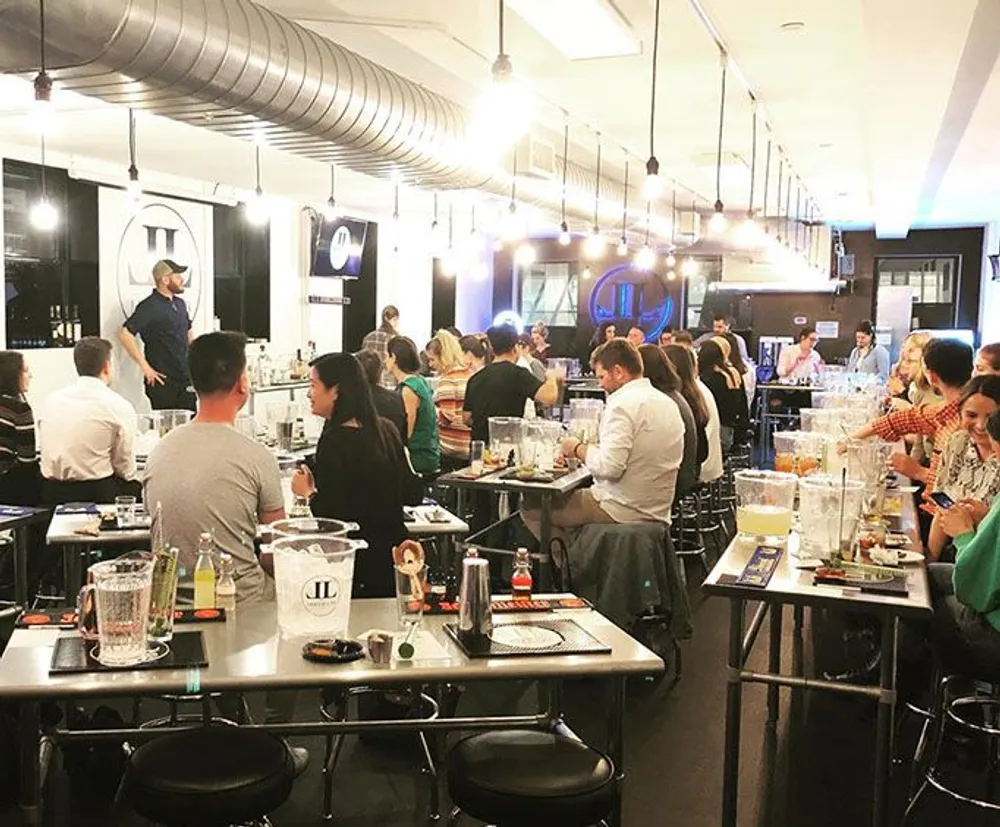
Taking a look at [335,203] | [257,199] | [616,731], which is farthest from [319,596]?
[335,203]

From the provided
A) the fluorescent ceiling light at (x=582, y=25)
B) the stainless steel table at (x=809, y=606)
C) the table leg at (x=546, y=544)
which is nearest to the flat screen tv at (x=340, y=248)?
the table leg at (x=546, y=544)

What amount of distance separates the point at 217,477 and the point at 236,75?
1.83 m

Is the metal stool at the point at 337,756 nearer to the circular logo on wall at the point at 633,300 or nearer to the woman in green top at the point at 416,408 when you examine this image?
the woman in green top at the point at 416,408

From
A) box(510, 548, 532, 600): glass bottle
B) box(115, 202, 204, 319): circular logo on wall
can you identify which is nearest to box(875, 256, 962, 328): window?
box(115, 202, 204, 319): circular logo on wall

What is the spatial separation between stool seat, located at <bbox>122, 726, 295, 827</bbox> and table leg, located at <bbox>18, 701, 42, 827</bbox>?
0.20m

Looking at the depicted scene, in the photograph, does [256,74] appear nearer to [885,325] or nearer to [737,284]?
[737,284]

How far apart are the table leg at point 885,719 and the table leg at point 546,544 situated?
2.17 meters

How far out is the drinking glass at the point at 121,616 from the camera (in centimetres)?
228

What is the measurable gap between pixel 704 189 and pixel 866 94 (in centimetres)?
601

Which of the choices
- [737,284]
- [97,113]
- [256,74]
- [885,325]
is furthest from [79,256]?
[885,325]

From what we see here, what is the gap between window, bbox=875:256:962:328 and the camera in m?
15.0

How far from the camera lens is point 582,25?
3.99m

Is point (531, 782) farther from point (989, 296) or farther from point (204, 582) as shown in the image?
point (989, 296)

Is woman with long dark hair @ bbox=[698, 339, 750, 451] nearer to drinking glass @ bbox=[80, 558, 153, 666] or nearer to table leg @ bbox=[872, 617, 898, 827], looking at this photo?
table leg @ bbox=[872, 617, 898, 827]
